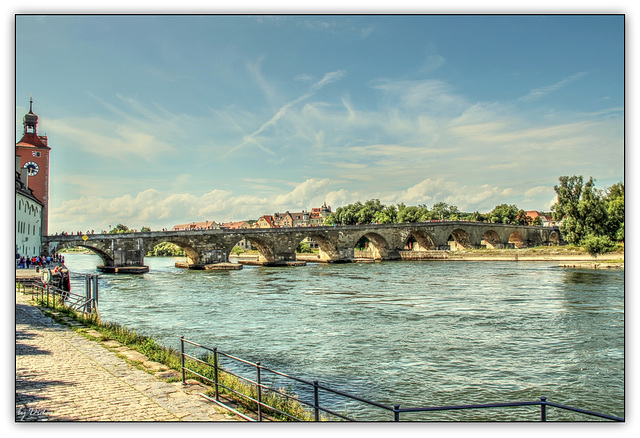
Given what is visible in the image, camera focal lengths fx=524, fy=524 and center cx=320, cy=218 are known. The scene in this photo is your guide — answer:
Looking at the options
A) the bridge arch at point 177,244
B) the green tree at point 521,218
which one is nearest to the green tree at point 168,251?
the bridge arch at point 177,244

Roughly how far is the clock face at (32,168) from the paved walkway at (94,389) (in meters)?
14.6

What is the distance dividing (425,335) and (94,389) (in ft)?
33.0

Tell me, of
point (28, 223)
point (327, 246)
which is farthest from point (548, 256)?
point (28, 223)

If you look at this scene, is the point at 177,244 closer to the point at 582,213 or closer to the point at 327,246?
the point at 327,246

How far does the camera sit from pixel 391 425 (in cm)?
519

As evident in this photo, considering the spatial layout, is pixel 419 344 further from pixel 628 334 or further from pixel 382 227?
pixel 382 227

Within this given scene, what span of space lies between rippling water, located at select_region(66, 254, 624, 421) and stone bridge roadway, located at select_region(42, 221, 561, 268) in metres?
16.4

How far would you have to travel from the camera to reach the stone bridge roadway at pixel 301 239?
4388 centimetres

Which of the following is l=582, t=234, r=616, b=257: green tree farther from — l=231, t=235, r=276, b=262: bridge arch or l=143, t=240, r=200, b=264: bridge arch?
l=143, t=240, r=200, b=264: bridge arch

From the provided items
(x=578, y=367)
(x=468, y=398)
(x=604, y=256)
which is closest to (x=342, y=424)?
(x=468, y=398)

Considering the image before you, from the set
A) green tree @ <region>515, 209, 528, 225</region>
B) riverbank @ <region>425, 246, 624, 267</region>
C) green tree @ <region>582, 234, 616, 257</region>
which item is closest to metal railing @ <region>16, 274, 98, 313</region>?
riverbank @ <region>425, 246, 624, 267</region>

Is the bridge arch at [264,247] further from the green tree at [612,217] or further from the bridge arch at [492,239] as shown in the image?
the bridge arch at [492,239]

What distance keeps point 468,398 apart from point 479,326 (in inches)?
279

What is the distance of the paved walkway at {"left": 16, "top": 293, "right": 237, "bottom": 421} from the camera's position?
5707 millimetres
